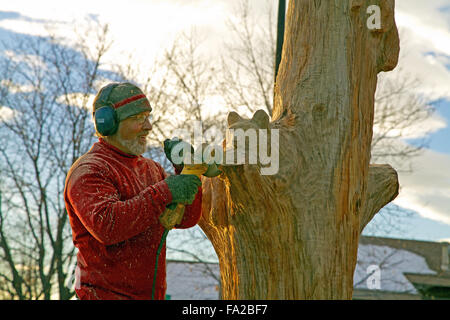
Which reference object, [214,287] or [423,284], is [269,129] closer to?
[214,287]

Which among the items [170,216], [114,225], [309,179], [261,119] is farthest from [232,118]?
[114,225]

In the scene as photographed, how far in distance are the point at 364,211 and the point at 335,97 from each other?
0.86m

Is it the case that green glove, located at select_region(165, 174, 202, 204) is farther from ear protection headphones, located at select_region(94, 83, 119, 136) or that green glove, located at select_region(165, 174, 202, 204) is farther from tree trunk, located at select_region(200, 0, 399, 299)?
ear protection headphones, located at select_region(94, 83, 119, 136)

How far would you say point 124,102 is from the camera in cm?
356

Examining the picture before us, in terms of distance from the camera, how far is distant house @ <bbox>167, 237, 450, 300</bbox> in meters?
13.8

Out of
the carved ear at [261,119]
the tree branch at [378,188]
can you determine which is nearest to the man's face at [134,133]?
the carved ear at [261,119]

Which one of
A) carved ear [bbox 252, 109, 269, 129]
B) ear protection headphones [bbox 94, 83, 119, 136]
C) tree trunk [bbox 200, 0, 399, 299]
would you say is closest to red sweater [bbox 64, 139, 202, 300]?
ear protection headphones [bbox 94, 83, 119, 136]

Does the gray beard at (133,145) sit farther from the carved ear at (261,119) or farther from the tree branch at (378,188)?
the tree branch at (378,188)

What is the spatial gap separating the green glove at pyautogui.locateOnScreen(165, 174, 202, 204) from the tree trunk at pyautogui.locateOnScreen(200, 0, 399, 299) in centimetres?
23

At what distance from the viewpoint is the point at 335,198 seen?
3770mm

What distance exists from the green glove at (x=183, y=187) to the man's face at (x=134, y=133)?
0.33 meters

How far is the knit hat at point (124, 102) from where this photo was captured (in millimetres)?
3562

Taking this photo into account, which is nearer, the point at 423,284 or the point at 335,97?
the point at 335,97
